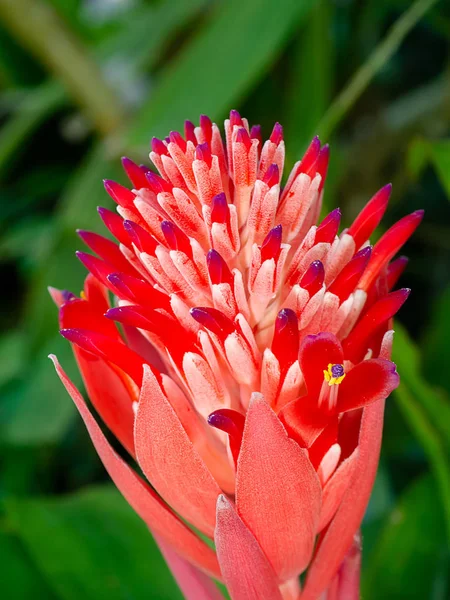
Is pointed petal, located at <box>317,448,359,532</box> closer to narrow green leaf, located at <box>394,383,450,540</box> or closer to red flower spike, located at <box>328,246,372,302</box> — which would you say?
red flower spike, located at <box>328,246,372,302</box>

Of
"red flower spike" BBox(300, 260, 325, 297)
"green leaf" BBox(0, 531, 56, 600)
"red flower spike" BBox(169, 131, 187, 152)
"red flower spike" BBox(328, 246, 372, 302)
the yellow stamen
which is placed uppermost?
"red flower spike" BBox(169, 131, 187, 152)

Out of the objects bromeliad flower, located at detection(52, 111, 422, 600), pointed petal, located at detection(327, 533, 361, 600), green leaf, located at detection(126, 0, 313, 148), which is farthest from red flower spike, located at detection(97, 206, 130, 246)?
green leaf, located at detection(126, 0, 313, 148)

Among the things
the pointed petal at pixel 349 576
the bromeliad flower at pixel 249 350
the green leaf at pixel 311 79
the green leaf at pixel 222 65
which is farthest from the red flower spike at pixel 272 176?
the green leaf at pixel 311 79

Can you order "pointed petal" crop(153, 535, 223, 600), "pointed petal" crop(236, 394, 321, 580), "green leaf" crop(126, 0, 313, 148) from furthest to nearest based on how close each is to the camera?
"green leaf" crop(126, 0, 313, 148) → "pointed petal" crop(153, 535, 223, 600) → "pointed petal" crop(236, 394, 321, 580)

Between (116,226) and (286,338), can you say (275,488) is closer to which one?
(286,338)

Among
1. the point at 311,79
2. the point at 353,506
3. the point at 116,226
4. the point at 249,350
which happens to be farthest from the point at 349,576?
the point at 311,79

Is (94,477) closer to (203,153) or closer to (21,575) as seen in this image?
(21,575)

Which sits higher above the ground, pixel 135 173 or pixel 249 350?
pixel 135 173

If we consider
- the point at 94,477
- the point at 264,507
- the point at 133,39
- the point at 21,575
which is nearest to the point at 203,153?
the point at 264,507
